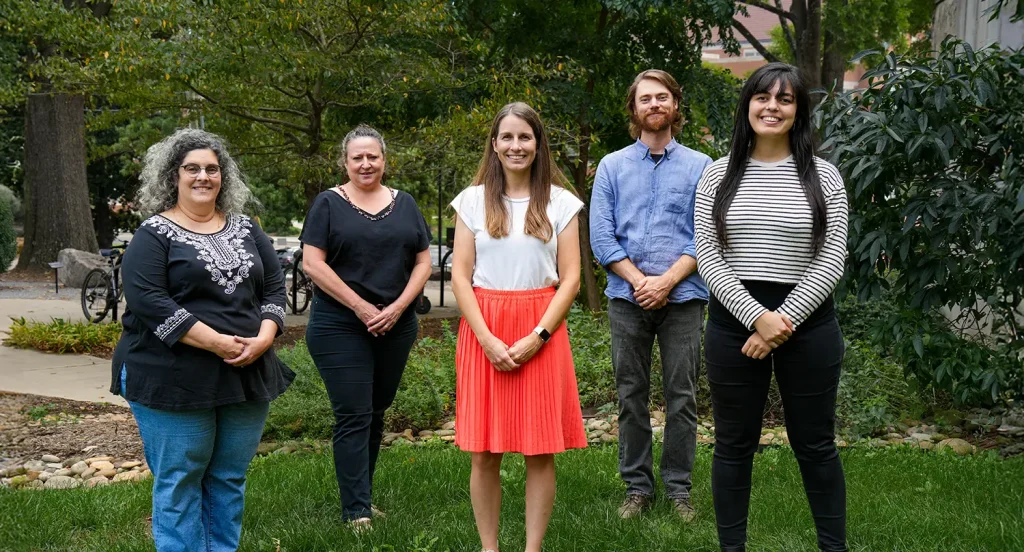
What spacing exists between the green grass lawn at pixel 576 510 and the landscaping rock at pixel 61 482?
499 mm

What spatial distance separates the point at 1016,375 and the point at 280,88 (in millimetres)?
6890

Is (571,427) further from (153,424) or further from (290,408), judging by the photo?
(290,408)

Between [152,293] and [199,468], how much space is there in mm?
692

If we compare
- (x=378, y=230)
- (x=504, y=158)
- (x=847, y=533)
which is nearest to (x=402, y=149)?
(x=378, y=230)

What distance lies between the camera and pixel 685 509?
424 cm

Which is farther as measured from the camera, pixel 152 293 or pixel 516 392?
pixel 516 392

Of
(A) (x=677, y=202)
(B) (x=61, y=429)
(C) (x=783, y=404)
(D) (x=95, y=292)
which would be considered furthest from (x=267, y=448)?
(D) (x=95, y=292)

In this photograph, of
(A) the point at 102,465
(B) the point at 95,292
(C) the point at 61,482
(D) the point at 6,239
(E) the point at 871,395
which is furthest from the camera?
(D) the point at 6,239

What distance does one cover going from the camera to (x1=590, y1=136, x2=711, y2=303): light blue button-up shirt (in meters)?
4.20

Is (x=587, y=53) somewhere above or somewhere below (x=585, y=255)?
above

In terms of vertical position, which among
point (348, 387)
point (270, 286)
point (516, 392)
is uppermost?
point (270, 286)

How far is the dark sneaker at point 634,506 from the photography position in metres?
4.20

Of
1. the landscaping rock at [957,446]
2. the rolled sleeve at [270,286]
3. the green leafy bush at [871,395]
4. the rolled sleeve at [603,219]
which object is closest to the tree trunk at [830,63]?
the green leafy bush at [871,395]

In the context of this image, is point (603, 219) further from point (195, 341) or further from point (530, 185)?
point (195, 341)
